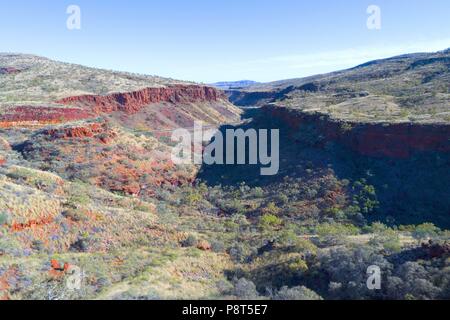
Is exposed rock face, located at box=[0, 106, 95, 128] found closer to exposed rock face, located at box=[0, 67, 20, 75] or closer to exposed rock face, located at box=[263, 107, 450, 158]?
exposed rock face, located at box=[263, 107, 450, 158]

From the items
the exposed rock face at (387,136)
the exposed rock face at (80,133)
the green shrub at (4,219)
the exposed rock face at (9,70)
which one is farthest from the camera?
the exposed rock face at (9,70)

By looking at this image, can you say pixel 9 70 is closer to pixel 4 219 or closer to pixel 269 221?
pixel 269 221

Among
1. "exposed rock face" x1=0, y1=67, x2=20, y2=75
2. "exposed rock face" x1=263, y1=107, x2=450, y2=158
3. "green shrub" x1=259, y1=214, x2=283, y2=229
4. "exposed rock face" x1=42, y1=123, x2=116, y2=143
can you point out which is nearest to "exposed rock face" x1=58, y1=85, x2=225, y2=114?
"exposed rock face" x1=42, y1=123, x2=116, y2=143

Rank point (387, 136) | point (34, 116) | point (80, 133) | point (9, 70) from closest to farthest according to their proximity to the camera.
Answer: point (387, 136)
point (80, 133)
point (34, 116)
point (9, 70)

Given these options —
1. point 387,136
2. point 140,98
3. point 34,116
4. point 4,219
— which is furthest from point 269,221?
point 140,98

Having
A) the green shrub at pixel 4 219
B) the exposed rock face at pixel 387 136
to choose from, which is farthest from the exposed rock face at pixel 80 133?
the green shrub at pixel 4 219

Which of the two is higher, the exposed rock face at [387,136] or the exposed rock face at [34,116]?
the exposed rock face at [34,116]

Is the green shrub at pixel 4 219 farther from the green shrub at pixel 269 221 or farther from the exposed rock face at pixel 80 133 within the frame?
the exposed rock face at pixel 80 133
